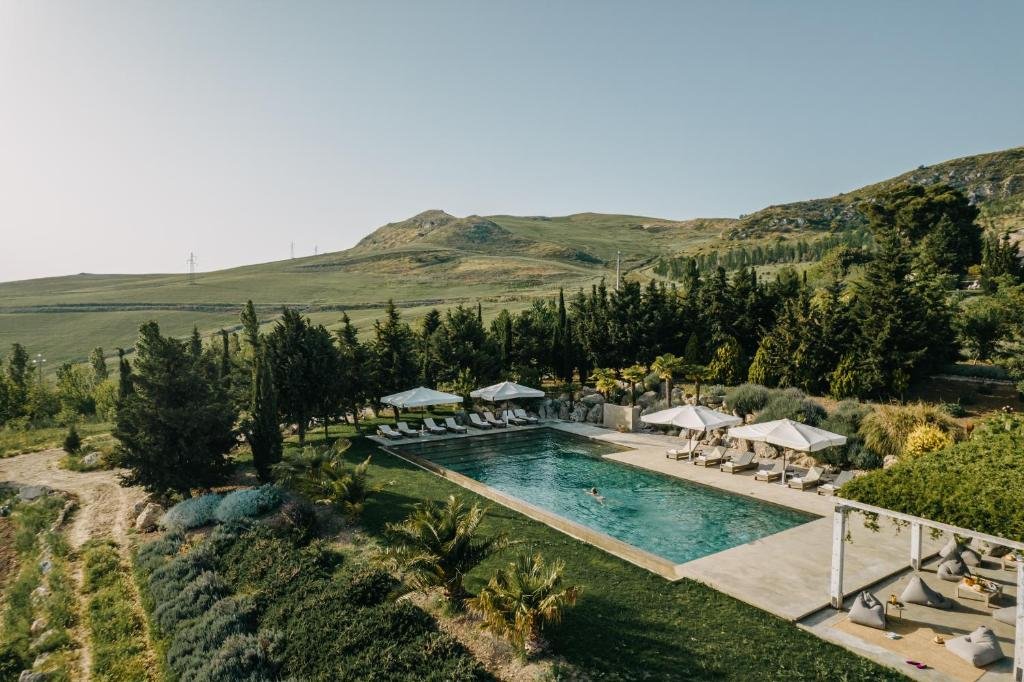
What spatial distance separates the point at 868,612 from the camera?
902 centimetres

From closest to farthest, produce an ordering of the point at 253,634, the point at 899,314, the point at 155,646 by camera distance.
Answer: the point at 253,634 < the point at 155,646 < the point at 899,314

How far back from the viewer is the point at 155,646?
10.8m

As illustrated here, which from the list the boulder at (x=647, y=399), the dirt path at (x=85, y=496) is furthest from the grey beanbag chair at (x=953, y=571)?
the boulder at (x=647, y=399)

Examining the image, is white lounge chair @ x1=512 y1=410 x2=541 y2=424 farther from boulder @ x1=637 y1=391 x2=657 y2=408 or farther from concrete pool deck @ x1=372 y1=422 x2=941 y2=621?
concrete pool deck @ x1=372 y1=422 x2=941 y2=621

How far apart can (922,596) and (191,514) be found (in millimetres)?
16936

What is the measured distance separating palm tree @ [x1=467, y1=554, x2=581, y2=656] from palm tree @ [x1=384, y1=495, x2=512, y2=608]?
1180 mm

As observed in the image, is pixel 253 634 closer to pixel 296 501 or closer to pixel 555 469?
pixel 296 501

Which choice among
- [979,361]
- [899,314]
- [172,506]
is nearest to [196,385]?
[172,506]

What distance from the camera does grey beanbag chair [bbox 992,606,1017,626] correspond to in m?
8.82

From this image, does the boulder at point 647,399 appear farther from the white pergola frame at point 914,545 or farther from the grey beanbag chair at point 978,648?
the grey beanbag chair at point 978,648

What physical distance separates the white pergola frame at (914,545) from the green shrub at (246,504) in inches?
530

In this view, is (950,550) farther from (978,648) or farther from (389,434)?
(389,434)

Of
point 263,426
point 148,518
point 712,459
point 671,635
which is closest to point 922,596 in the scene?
point 671,635

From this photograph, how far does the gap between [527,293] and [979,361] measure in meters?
74.9
